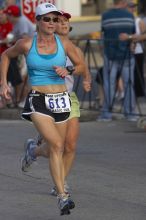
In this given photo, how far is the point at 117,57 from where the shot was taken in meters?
14.6

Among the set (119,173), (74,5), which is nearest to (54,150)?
(119,173)

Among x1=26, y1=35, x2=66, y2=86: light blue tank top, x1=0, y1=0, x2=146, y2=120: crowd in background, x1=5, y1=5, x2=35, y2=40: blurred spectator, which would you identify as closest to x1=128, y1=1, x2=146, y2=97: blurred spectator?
x1=0, y1=0, x2=146, y2=120: crowd in background

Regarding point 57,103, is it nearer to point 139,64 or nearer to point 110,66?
point 110,66

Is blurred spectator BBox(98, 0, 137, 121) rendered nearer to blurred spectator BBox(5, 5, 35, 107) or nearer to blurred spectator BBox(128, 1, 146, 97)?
blurred spectator BBox(128, 1, 146, 97)

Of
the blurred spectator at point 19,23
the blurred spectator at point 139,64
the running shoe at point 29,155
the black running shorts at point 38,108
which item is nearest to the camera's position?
the black running shorts at point 38,108

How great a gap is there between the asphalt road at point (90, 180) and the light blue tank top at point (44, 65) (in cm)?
111

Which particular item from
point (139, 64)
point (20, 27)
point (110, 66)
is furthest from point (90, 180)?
point (20, 27)

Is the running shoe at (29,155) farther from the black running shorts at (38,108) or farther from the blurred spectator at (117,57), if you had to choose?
the blurred spectator at (117,57)

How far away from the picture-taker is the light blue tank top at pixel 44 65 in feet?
26.5

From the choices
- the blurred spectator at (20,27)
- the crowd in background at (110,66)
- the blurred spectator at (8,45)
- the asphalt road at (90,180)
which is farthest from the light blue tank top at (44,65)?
the blurred spectator at (8,45)

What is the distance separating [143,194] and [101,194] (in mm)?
395

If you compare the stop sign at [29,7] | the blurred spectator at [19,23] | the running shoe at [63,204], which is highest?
the stop sign at [29,7]

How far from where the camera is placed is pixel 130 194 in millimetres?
8805

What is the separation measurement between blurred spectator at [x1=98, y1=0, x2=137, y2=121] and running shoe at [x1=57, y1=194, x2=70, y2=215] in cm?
702
